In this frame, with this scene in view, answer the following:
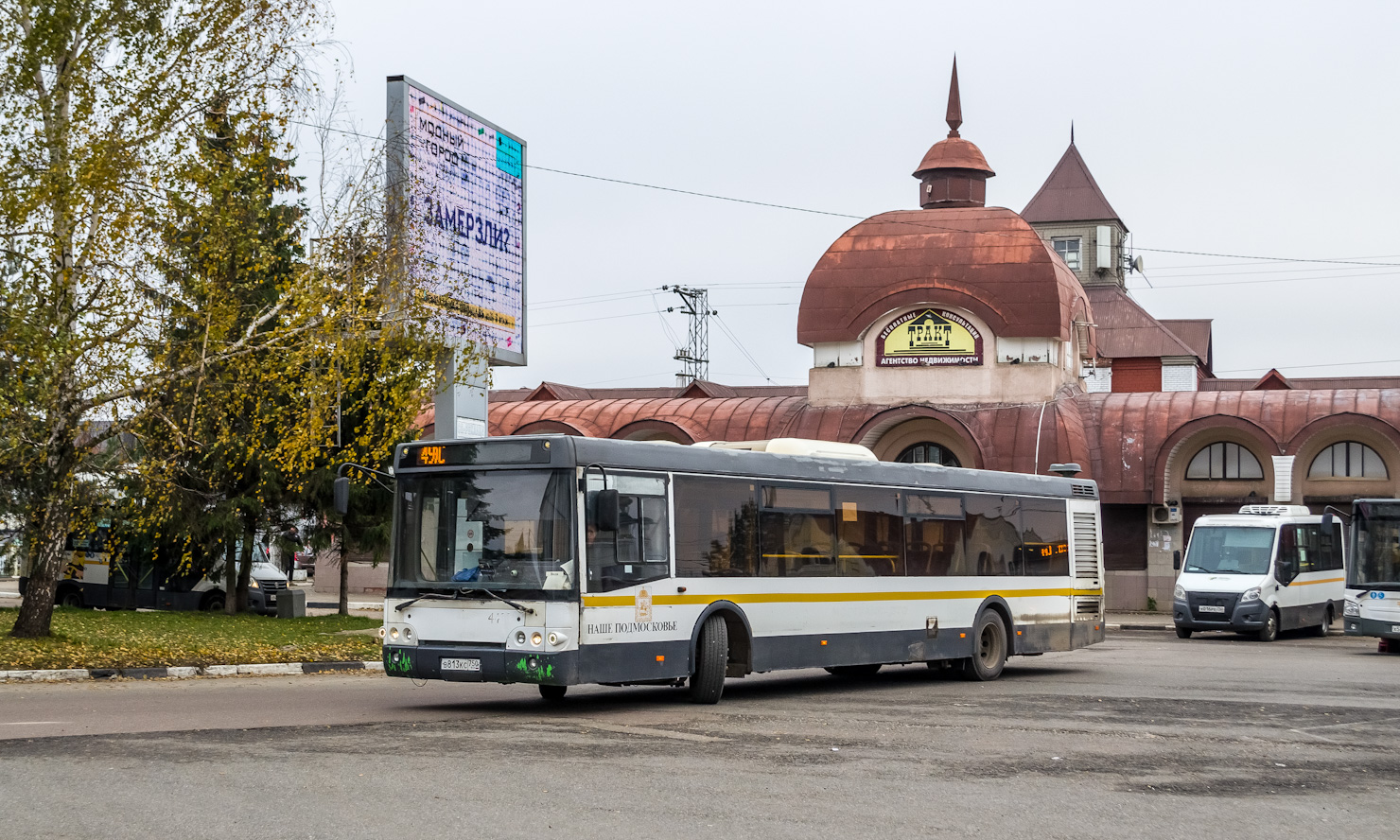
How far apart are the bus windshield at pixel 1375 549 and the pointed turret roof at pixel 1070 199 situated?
54254 mm

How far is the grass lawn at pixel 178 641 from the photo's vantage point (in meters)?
19.0

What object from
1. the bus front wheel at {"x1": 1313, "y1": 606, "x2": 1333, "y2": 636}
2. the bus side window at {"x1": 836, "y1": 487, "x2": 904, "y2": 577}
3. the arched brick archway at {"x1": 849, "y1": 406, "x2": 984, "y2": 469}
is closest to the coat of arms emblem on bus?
the arched brick archway at {"x1": 849, "y1": 406, "x2": 984, "y2": 469}

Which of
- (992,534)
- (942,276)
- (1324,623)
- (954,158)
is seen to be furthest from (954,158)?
(992,534)

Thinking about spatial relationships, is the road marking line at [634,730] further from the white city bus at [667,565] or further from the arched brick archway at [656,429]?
the arched brick archway at [656,429]

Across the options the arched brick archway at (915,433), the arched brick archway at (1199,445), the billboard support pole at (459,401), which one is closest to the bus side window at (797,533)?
the billboard support pole at (459,401)

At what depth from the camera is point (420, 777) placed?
9.73m

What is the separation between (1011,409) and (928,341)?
294 centimetres

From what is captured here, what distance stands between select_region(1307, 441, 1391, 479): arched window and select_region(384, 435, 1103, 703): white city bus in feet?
79.3

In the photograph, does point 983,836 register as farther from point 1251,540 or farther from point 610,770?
point 1251,540

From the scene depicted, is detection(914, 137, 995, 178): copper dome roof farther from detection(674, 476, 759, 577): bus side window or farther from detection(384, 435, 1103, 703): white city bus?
detection(674, 476, 759, 577): bus side window

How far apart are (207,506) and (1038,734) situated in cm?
2108

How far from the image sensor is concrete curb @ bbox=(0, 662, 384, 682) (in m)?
17.5

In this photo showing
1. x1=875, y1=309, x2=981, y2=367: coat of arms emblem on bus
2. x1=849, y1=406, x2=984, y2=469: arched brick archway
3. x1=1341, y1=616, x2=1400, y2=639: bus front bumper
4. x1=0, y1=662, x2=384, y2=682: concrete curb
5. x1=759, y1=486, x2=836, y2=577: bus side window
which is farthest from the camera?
x1=875, y1=309, x2=981, y2=367: coat of arms emblem on bus

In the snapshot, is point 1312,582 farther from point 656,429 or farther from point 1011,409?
point 656,429
